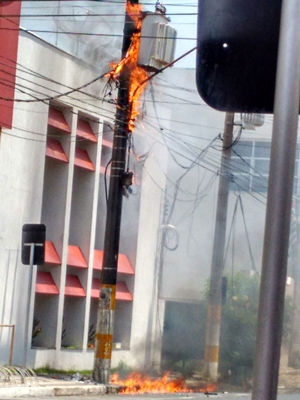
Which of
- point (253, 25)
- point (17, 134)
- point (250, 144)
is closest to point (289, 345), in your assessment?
point (250, 144)

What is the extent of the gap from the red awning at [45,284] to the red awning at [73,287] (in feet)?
1.70

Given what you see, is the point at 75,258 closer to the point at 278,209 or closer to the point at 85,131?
the point at 85,131

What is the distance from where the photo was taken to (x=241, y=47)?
2.22m

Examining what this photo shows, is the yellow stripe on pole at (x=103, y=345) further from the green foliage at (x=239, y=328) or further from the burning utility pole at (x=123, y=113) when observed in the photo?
the green foliage at (x=239, y=328)

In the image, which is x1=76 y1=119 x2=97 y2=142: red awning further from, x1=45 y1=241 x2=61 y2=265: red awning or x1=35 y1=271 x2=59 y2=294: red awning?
x1=35 y1=271 x2=59 y2=294: red awning

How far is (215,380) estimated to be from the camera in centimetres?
1905

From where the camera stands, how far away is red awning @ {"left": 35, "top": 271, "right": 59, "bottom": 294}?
1766cm

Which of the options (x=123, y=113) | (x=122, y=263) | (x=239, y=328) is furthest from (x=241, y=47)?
(x=122, y=263)

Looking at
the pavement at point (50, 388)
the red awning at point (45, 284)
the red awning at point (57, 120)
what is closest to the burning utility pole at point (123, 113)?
the pavement at point (50, 388)

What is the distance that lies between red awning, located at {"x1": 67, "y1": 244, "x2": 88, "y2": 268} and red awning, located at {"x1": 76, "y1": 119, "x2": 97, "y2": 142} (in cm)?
232

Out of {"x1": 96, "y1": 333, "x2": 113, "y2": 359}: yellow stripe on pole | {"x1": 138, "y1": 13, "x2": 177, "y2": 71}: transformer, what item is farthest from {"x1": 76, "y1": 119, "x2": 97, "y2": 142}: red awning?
{"x1": 96, "y1": 333, "x2": 113, "y2": 359}: yellow stripe on pole

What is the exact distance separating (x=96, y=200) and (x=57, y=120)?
7.17 ft

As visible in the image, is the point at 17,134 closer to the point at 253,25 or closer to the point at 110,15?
the point at 110,15

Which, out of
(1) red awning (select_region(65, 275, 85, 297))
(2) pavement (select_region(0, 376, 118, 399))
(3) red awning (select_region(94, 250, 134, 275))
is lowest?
(2) pavement (select_region(0, 376, 118, 399))
